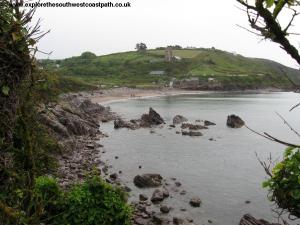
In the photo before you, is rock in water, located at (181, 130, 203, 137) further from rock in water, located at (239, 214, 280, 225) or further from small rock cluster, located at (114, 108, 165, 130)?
rock in water, located at (239, 214, 280, 225)

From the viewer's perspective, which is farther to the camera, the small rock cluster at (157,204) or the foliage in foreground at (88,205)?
the small rock cluster at (157,204)

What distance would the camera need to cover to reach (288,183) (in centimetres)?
763

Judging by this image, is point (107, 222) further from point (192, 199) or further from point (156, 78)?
point (156, 78)

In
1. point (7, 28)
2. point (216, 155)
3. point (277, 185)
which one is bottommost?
point (216, 155)

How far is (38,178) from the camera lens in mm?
19000

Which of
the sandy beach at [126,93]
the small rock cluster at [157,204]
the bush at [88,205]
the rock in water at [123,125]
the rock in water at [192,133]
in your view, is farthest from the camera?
the sandy beach at [126,93]

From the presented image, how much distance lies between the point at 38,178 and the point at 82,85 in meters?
130

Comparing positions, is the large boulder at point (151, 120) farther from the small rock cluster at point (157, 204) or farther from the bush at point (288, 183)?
the bush at point (288, 183)

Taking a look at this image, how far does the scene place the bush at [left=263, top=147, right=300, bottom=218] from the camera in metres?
7.47

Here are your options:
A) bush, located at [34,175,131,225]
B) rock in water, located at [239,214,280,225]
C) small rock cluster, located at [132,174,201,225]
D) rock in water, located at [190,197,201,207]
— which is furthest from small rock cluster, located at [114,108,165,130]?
bush, located at [34,175,131,225]

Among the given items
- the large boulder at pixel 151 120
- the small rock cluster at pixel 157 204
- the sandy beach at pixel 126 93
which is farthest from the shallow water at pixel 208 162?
the sandy beach at pixel 126 93

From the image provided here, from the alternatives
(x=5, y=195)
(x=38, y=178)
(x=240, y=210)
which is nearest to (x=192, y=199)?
(x=240, y=210)

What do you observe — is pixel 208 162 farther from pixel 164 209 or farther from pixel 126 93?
pixel 126 93

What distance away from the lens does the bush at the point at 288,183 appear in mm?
7473
